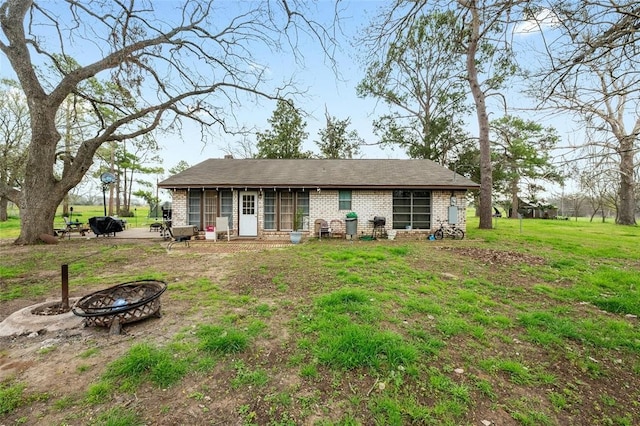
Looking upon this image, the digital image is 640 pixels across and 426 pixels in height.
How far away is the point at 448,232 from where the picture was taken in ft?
37.2

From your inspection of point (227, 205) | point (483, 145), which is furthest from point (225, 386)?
point (483, 145)

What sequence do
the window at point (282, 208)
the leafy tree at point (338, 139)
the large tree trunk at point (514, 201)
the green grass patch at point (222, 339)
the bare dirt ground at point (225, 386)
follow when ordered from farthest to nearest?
the leafy tree at point (338, 139)
the large tree trunk at point (514, 201)
the window at point (282, 208)
the green grass patch at point (222, 339)
the bare dirt ground at point (225, 386)

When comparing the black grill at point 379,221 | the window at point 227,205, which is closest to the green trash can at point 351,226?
the black grill at point 379,221

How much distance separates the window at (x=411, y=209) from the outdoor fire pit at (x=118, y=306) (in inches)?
387

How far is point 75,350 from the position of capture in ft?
9.60

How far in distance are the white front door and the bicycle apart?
7978mm

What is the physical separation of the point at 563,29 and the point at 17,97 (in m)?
28.9

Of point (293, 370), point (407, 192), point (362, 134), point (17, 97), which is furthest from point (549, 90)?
point (17, 97)

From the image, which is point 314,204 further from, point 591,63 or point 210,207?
point 591,63

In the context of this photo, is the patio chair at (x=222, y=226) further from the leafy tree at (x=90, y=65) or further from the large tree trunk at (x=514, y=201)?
the large tree trunk at (x=514, y=201)

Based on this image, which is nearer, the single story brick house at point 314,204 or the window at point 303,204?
the single story brick house at point 314,204

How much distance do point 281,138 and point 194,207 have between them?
607 inches

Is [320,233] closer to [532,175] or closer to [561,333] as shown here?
[561,333]

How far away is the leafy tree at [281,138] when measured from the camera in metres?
25.1
